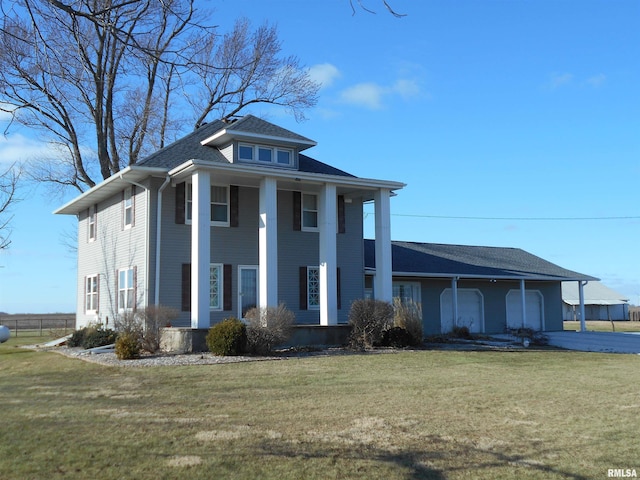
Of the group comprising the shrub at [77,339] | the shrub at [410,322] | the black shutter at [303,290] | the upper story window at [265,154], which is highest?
the upper story window at [265,154]

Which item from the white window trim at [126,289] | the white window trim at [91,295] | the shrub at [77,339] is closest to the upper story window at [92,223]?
the white window trim at [91,295]

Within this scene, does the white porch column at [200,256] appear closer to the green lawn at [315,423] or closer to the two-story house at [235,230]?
the two-story house at [235,230]

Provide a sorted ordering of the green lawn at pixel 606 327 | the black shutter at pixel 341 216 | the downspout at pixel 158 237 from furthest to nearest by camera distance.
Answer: the green lawn at pixel 606 327, the black shutter at pixel 341 216, the downspout at pixel 158 237

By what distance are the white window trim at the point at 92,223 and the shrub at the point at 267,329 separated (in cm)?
1069

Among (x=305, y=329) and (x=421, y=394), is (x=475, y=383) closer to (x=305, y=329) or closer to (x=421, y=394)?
(x=421, y=394)

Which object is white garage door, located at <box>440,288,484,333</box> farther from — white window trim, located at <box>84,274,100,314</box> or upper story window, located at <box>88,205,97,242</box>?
upper story window, located at <box>88,205,97,242</box>

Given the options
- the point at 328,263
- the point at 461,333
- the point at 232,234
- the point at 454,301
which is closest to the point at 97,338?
the point at 232,234

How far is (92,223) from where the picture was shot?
2503 centimetres

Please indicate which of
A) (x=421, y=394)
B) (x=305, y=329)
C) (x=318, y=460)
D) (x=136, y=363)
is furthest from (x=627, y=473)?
(x=305, y=329)

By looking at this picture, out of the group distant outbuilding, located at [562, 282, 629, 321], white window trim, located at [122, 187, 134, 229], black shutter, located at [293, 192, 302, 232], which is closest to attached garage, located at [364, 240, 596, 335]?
black shutter, located at [293, 192, 302, 232]

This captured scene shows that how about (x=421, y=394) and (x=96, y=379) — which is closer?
(x=421, y=394)

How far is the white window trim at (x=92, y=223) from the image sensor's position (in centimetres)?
2478

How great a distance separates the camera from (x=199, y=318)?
1750cm

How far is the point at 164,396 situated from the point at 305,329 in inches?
331
